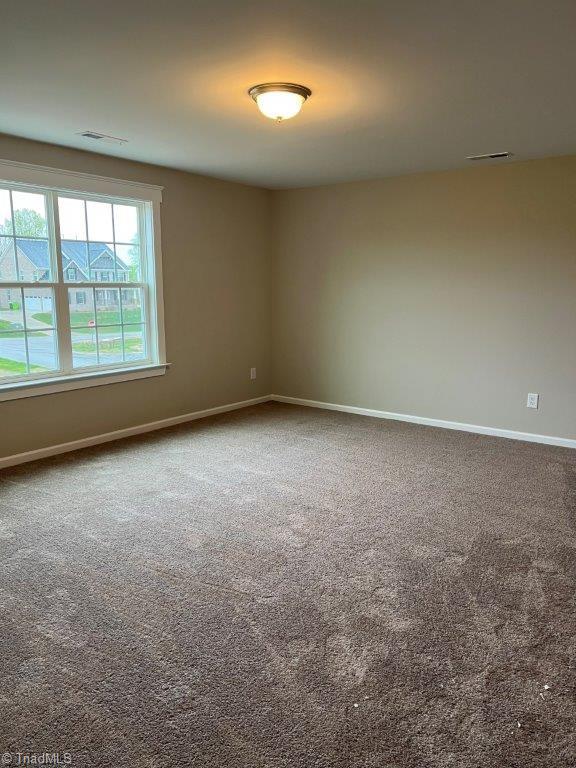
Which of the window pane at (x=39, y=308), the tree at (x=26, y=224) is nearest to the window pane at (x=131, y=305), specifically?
the window pane at (x=39, y=308)

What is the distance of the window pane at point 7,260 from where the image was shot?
390 cm

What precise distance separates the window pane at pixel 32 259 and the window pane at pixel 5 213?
0.10 metres

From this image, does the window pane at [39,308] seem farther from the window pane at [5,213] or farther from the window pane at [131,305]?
the window pane at [131,305]

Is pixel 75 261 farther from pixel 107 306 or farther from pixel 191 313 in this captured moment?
pixel 191 313

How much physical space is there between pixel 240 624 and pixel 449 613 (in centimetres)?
87

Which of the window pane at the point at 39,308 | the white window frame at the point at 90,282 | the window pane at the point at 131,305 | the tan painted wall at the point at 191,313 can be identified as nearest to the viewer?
the white window frame at the point at 90,282

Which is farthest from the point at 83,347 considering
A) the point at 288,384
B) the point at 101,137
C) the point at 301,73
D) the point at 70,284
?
the point at 301,73

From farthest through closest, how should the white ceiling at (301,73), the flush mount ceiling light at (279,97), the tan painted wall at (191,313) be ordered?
the tan painted wall at (191,313), the flush mount ceiling light at (279,97), the white ceiling at (301,73)

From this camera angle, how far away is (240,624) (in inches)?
87.0

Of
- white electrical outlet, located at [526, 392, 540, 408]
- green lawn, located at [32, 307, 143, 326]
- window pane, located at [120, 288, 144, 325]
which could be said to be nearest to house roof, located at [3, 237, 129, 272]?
window pane, located at [120, 288, 144, 325]

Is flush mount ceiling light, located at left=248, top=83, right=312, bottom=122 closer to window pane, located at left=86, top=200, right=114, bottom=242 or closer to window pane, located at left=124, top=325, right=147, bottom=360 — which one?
window pane, located at left=86, top=200, right=114, bottom=242

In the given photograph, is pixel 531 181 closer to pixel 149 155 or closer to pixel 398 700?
pixel 149 155

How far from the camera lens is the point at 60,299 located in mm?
4250

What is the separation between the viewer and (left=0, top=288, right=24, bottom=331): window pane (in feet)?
12.9
